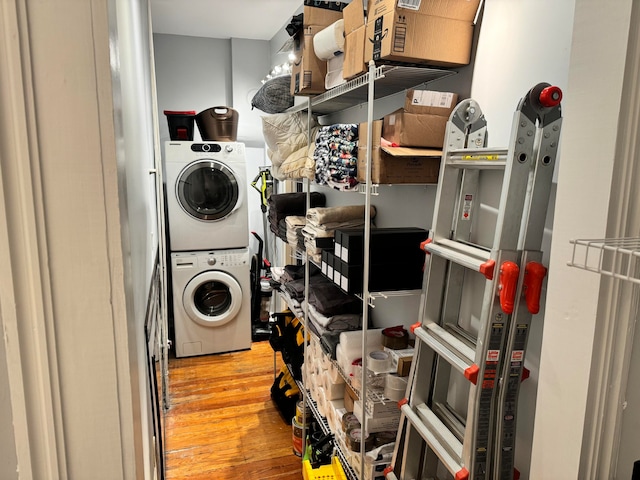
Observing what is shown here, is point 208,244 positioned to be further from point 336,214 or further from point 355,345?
point 355,345

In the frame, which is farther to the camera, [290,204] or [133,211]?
[290,204]

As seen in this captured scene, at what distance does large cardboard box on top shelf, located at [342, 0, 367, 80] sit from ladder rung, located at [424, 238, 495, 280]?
75cm

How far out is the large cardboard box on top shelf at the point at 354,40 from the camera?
176 cm

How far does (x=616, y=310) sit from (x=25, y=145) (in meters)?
1.05

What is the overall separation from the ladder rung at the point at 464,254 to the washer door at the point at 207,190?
280 cm

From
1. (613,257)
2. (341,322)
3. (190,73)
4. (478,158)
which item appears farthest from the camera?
(190,73)

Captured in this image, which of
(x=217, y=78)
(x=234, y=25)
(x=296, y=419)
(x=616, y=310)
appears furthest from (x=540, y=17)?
(x=217, y=78)

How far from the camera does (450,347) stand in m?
1.49

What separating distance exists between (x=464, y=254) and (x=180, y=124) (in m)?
3.26

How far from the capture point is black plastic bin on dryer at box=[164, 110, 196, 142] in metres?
4.00

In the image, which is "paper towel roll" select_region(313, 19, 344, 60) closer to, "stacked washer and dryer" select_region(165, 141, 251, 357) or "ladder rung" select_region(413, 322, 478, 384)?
"ladder rung" select_region(413, 322, 478, 384)

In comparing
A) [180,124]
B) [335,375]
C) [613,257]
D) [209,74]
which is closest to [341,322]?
[335,375]

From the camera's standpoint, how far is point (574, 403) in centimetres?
99

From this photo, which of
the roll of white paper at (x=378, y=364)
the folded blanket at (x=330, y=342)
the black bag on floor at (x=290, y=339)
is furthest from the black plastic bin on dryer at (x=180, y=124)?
the roll of white paper at (x=378, y=364)
